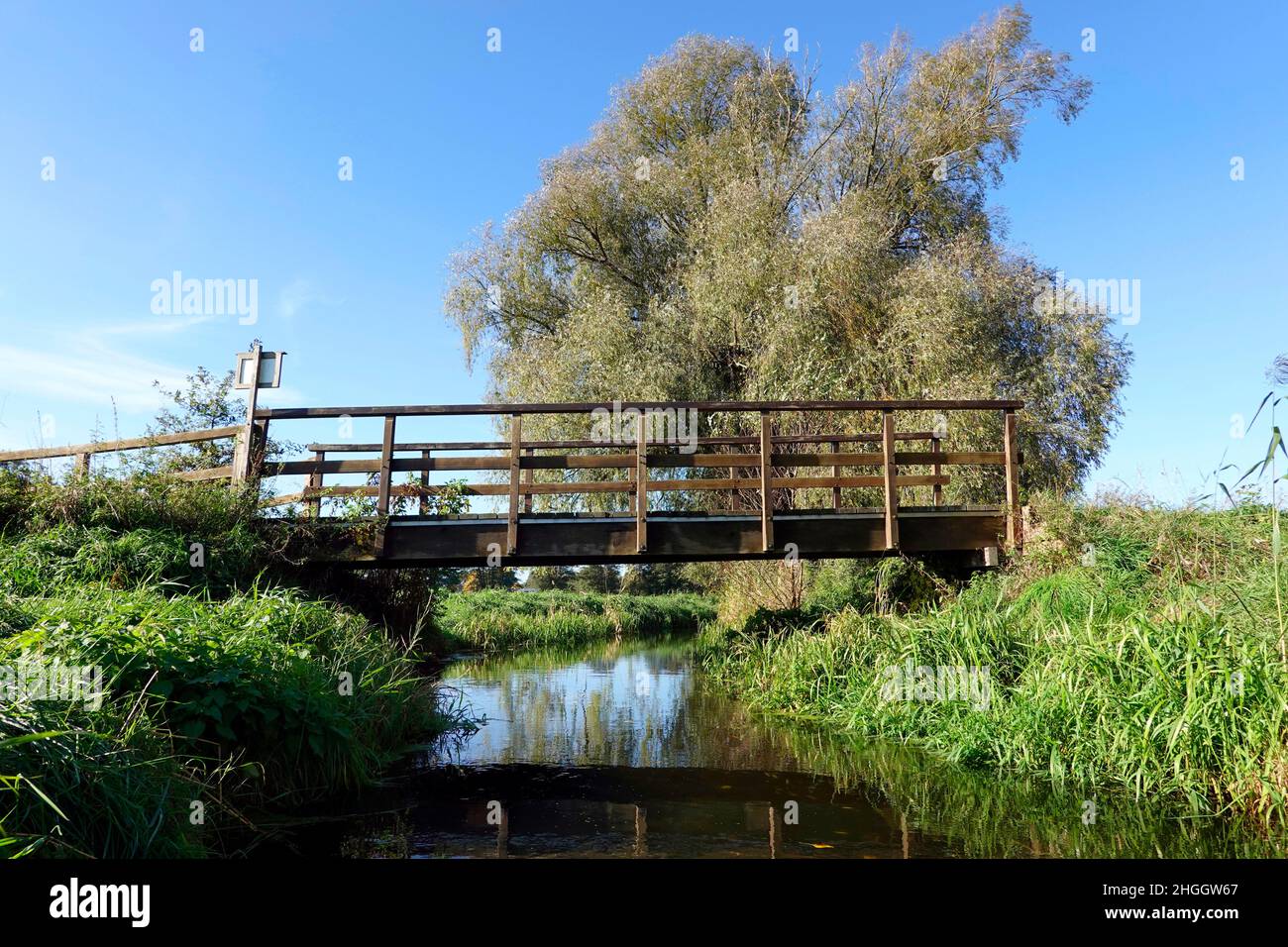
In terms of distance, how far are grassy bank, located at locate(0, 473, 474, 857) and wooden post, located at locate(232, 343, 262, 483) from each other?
704 mm

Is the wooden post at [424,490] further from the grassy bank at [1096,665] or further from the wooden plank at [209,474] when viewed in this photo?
the grassy bank at [1096,665]

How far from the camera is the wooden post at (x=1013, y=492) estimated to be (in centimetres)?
1142

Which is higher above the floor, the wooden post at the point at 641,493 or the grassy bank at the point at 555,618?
the wooden post at the point at 641,493

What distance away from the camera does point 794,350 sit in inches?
596

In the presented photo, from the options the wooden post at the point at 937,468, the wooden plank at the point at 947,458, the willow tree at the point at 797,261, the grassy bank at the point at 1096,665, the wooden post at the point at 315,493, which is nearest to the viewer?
the grassy bank at the point at 1096,665

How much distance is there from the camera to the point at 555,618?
21.8m

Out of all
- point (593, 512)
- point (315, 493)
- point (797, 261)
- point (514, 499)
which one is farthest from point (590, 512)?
point (797, 261)

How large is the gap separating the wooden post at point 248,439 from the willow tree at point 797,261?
19.8 ft

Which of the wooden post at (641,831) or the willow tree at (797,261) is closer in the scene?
the wooden post at (641,831)

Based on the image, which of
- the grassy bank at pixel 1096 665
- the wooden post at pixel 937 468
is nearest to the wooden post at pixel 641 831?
the grassy bank at pixel 1096 665

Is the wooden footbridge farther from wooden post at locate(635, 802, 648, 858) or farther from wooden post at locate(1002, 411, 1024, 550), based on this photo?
wooden post at locate(635, 802, 648, 858)
